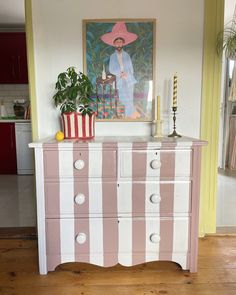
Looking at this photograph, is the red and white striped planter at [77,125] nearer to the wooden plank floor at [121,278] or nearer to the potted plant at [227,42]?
the wooden plank floor at [121,278]

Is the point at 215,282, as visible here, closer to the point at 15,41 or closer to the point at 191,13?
the point at 191,13

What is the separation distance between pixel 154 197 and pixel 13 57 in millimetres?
3917

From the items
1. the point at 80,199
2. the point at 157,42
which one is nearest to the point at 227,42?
the point at 157,42

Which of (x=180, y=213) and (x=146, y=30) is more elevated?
(x=146, y=30)

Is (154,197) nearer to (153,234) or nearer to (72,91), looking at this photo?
(153,234)

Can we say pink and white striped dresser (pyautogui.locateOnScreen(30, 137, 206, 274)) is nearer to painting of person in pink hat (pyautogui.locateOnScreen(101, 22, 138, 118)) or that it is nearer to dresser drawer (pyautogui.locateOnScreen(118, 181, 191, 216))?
dresser drawer (pyautogui.locateOnScreen(118, 181, 191, 216))

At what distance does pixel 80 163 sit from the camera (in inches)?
58.9

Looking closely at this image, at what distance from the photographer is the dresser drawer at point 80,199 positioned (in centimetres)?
153

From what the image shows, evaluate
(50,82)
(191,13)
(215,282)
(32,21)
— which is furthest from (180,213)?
(32,21)

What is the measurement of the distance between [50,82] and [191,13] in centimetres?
117

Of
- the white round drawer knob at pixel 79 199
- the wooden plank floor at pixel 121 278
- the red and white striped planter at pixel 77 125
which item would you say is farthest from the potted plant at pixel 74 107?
the wooden plank floor at pixel 121 278

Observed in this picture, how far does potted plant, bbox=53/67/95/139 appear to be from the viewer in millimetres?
1705

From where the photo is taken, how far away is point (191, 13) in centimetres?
186

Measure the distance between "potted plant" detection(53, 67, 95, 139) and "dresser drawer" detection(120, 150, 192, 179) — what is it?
0.38m
